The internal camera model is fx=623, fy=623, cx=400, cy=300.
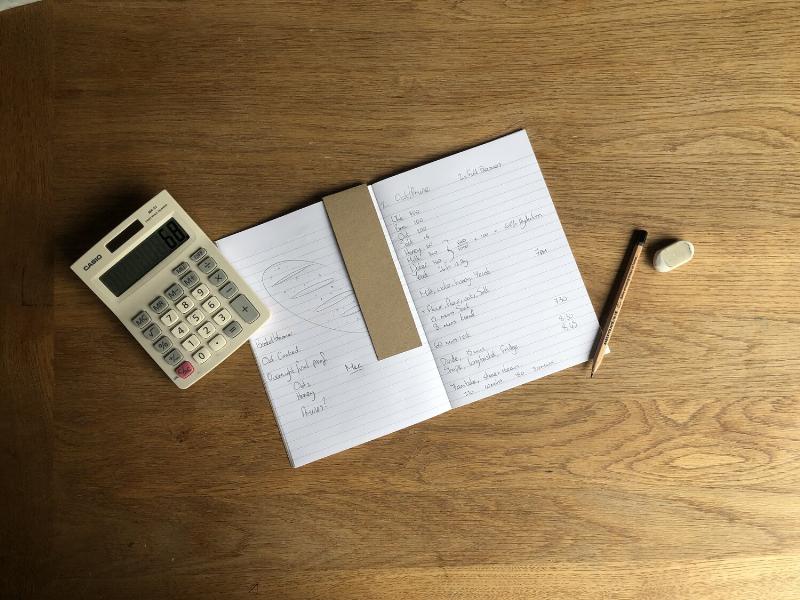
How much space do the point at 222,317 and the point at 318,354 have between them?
0.35ft

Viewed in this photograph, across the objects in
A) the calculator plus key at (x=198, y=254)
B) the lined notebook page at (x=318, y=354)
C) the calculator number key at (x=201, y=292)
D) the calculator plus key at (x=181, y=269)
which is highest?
the calculator plus key at (x=198, y=254)

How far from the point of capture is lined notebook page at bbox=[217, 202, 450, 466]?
2.16ft

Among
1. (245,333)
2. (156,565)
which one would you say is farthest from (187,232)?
(156,565)

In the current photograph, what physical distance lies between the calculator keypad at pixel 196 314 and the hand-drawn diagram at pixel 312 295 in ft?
0.13

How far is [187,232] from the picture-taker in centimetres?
64

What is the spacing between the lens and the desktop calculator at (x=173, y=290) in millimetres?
633

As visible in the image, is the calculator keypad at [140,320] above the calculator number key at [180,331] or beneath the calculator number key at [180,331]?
above

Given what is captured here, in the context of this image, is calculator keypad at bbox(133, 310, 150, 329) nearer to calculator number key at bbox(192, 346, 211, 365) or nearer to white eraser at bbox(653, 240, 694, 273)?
calculator number key at bbox(192, 346, 211, 365)

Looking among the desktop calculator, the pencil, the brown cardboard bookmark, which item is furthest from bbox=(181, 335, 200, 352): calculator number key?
the pencil

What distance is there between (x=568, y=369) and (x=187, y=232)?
42 centimetres

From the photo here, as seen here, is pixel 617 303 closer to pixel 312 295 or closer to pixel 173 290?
pixel 312 295

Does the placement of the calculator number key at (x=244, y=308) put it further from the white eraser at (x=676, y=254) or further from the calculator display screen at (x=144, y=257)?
the white eraser at (x=676, y=254)

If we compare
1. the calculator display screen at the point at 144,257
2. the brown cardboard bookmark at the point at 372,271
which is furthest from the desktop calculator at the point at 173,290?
the brown cardboard bookmark at the point at 372,271

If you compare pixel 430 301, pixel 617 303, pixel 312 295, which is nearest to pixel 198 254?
pixel 312 295
